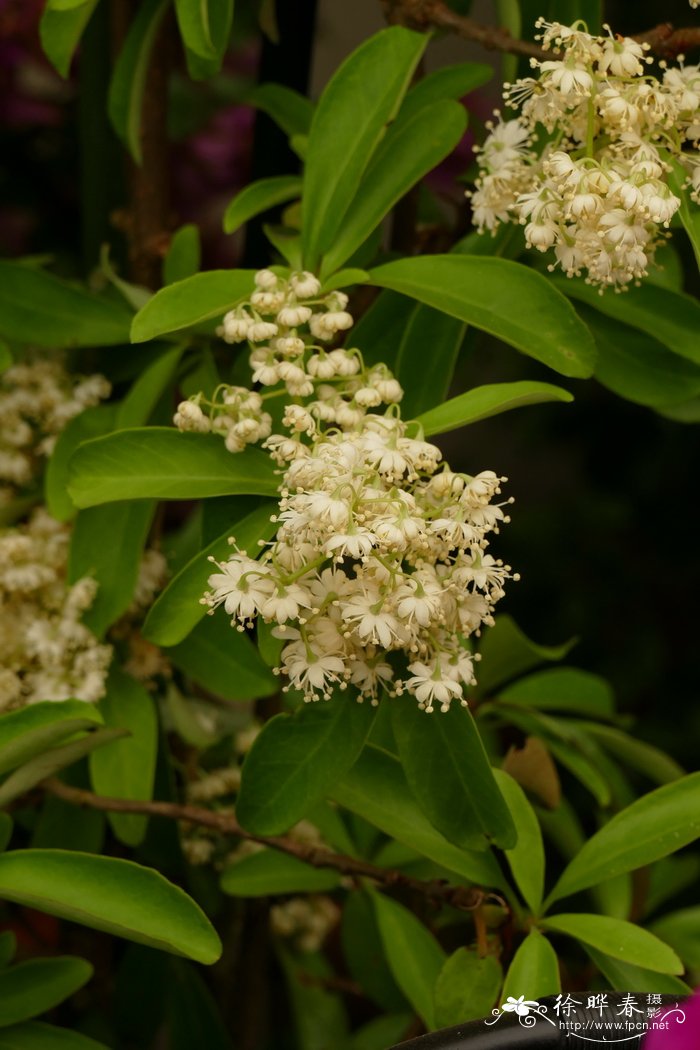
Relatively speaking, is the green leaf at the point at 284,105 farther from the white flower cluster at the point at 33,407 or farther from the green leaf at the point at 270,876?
the green leaf at the point at 270,876

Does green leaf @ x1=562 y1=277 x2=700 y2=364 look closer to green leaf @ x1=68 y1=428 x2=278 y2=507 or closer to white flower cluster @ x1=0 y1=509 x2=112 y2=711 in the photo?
green leaf @ x1=68 y1=428 x2=278 y2=507

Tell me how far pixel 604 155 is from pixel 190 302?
8.3 inches

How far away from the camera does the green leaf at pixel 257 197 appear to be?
25.9 inches

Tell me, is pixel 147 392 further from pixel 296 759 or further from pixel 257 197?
pixel 296 759

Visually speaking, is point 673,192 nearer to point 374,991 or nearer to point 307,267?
point 307,267

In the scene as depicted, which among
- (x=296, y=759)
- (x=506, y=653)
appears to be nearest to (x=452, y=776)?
(x=296, y=759)

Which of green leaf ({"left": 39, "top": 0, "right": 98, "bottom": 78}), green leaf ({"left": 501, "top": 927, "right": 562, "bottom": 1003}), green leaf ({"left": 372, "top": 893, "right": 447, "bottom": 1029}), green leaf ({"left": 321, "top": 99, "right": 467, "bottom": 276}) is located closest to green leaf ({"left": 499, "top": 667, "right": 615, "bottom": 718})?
green leaf ({"left": 372, "top": 893, "right": 447, "bottom": 1029})

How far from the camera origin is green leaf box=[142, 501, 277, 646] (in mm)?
579

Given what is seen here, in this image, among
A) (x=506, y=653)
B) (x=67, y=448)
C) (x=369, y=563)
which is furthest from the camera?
(x=506, y=653)

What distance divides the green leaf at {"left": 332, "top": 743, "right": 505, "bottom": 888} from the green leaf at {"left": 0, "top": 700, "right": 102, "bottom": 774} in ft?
0.47

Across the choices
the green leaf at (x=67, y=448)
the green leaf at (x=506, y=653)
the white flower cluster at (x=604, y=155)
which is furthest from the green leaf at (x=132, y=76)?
the green leaf at (x=506, y=653)

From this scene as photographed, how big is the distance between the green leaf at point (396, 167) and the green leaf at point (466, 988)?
1.22ft

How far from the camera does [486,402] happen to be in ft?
1.81

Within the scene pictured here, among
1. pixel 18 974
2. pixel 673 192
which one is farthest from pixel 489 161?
pixel 18 974
